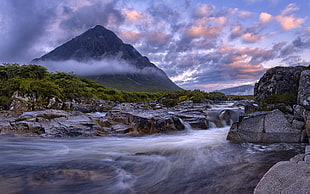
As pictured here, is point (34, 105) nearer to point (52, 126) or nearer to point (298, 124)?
point (52, 126)

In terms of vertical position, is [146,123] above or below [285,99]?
below

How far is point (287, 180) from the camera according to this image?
284cm

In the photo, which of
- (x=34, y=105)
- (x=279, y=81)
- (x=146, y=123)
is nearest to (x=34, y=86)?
(x=34, y=105)

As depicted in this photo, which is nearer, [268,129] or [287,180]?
[287,180]

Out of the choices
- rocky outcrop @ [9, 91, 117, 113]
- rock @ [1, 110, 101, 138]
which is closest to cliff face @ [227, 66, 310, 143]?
rock @ [1, 110, 101, 138]

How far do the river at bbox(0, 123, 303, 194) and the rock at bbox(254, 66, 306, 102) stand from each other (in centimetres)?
499

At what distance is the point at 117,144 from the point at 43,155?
3.22 metres

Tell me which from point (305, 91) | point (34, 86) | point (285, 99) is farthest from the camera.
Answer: point (34, 86)

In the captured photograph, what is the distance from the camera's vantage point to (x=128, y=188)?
4.39 meters

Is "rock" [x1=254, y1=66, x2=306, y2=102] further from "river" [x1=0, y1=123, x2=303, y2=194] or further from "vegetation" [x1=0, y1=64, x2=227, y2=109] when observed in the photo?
"vegetation" [x1=0, y1=64, x2=227, y2=109]

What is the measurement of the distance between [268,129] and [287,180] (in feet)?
17.6

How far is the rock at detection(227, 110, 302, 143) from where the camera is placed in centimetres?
728

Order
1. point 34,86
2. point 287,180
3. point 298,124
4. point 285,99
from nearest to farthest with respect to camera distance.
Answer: point 287,180, point 298,124, point 285,99, point 34,86

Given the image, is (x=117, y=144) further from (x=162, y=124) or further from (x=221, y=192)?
(x=221, y=192)
